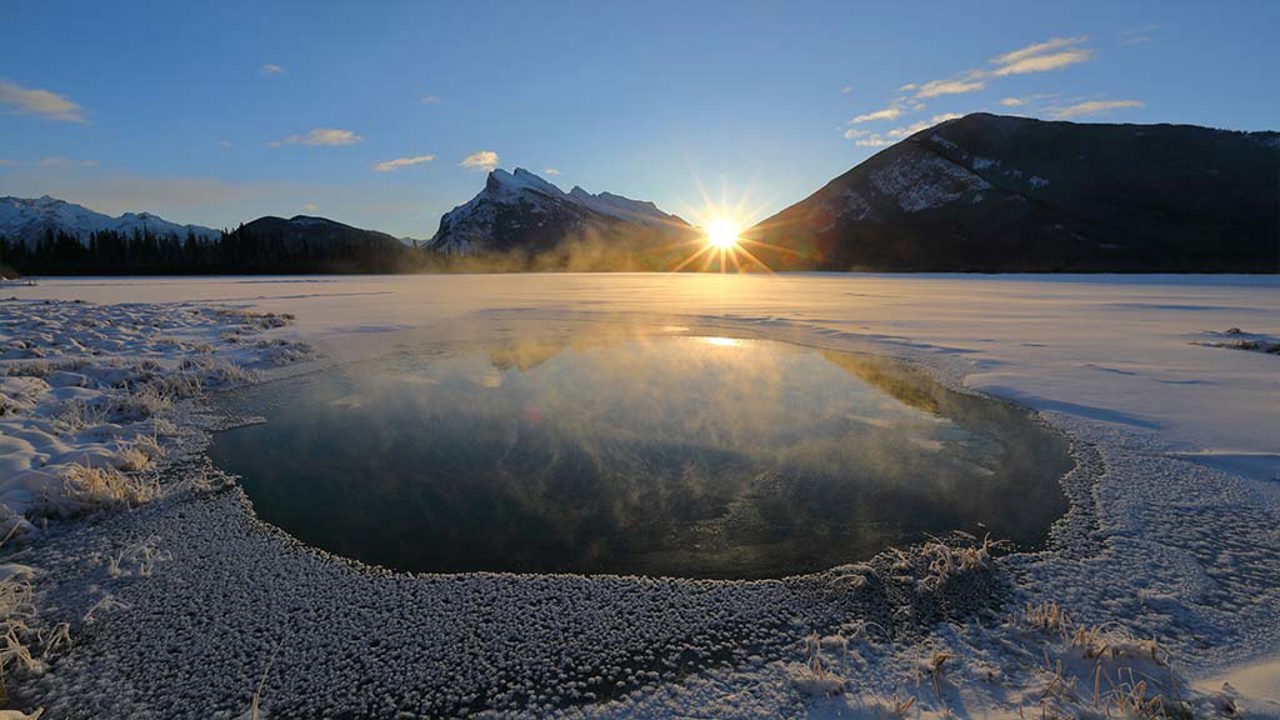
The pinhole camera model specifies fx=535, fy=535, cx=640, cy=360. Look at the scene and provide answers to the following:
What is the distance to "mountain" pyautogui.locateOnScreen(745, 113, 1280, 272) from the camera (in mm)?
118375

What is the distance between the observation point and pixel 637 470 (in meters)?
7.58

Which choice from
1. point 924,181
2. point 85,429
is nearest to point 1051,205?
point 924,181

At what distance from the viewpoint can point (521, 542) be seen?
5.72 metres

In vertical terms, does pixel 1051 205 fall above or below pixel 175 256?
above

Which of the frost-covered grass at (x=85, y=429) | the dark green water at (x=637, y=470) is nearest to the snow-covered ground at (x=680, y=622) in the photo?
the frost-covered grass at (x=85, y=429)

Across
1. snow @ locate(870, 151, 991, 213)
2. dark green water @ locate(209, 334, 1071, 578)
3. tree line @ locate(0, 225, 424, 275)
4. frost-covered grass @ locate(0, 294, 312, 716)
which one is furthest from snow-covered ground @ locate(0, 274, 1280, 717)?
snow @ locate(870, 151, 991, 213)

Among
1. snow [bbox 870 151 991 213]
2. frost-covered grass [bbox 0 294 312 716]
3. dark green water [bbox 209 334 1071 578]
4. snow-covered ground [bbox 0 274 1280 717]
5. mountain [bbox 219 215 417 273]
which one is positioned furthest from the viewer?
snow [bbox 870 151 991 213]

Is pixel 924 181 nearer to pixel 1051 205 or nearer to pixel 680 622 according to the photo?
pixel 1051 205

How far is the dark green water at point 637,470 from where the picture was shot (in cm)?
570

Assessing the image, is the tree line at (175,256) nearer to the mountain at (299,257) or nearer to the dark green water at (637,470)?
the mountain at (299,257)

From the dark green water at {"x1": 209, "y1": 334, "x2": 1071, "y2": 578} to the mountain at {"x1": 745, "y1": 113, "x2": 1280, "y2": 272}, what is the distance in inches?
5180

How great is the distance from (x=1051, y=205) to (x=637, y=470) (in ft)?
572

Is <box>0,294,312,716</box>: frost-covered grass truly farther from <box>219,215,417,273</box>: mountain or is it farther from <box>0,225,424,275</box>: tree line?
<box>219,215,417,273</box>: mountain

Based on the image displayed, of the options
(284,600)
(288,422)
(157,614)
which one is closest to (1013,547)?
(284,600)
